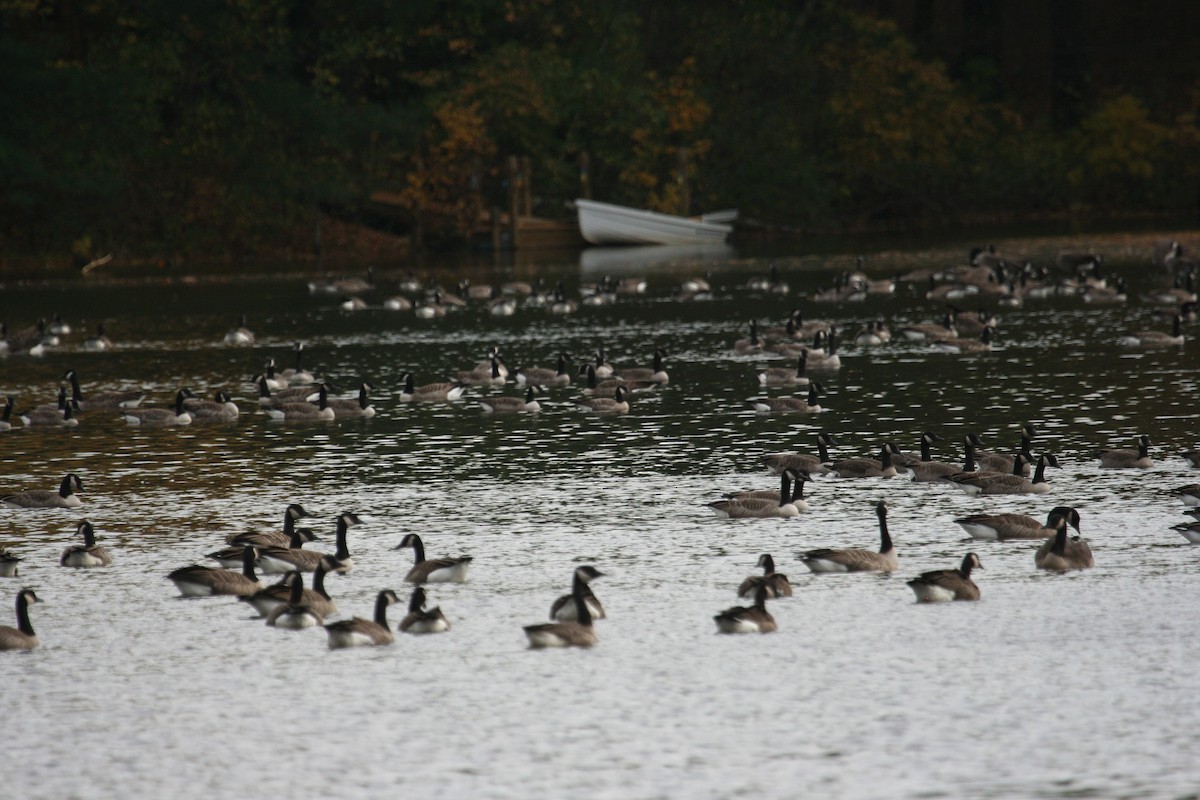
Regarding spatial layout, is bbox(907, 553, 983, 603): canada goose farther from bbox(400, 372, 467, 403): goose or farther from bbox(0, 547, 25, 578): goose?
bbox(400, 372, 467, 403): goose

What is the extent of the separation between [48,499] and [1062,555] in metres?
10.7

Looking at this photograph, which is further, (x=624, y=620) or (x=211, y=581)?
(x=211, y=581)

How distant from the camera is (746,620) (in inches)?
520

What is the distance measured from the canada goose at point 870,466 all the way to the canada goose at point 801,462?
0.24 m

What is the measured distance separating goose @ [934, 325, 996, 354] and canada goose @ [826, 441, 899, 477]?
12337mm

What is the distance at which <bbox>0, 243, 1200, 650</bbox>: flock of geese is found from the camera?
13609 millimetres

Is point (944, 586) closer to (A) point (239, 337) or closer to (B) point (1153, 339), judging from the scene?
(B) point (1153, 339)

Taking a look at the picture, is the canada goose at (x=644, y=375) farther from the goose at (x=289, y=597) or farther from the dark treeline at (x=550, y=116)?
the dark treeline at (x=550, y=116)

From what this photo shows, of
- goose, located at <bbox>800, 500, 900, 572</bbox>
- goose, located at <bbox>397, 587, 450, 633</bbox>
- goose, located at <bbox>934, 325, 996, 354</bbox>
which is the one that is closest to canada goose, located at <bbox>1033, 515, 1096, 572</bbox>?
goose, located at <bbox>800, 500, 900, 572</bbox>

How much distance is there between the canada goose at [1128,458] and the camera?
750 inches

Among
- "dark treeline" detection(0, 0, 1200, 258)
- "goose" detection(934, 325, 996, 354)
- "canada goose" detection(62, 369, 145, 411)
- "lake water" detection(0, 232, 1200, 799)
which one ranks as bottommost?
"lake water" detection(0, 232, 1200, 799)

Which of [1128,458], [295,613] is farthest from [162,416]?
[1128,458]

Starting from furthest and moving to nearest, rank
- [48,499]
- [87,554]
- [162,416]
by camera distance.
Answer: [162,416], [48,499], [87,554]

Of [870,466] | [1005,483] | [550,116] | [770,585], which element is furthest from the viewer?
[550,116]
